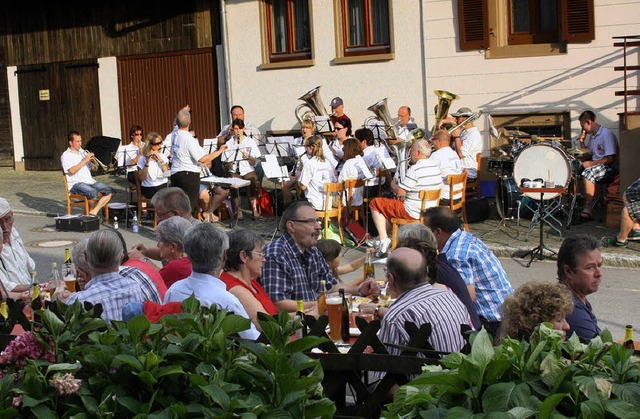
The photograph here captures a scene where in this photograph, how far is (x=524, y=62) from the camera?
1597 centimetres

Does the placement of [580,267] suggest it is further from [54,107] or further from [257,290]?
[54,107]

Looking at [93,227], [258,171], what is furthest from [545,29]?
[93,227]

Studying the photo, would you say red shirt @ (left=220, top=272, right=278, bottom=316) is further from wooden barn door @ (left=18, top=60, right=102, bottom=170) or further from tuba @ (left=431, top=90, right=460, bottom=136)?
wooden barn door @ (left=18, top=60, right=102, bottom=170)

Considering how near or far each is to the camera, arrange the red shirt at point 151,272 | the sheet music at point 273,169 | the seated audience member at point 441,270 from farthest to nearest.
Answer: the sheet music at point 273,169, the red shirt at point 151,272, the seated audience member at point 441,270

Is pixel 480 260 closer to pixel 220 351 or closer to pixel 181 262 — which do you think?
pixel 181 262

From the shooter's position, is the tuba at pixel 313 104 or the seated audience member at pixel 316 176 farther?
the tuba at pixel 313 104

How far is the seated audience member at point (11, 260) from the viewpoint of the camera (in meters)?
7.89

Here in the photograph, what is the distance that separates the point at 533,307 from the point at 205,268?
200cm

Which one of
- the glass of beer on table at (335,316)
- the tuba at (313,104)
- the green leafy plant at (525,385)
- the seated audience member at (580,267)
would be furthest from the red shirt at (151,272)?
the tuba at (313,104)

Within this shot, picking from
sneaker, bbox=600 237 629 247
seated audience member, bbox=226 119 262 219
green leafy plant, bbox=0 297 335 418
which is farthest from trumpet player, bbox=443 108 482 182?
green leafy plant, bbox=0 297 335 418

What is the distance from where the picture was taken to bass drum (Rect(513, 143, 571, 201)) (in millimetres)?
12938

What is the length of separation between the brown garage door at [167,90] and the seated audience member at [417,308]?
14239 mm

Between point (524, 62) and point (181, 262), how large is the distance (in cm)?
1015

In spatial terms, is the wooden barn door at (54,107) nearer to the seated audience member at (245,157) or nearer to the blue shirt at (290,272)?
the seated audience member at (245,157)
